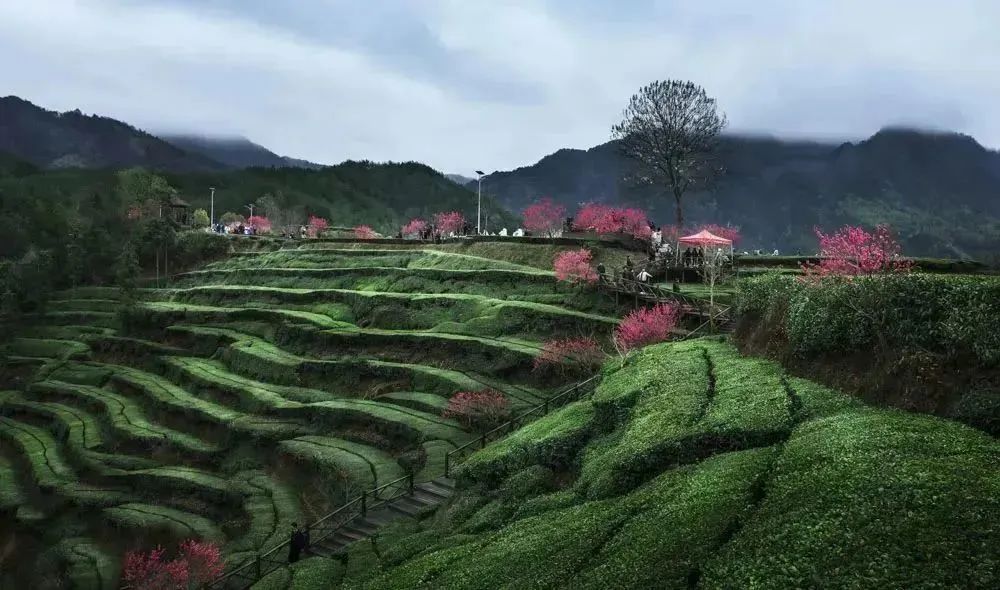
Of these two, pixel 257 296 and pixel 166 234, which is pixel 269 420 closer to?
pixel 257 296

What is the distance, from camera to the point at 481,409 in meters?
35.2

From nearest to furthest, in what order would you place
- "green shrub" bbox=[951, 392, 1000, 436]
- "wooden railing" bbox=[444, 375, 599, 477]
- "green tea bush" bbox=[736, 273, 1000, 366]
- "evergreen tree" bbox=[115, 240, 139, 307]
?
"green shrub" bbox=[951, 392, 1000, 436] < "green tea bush" bbox=[736, 273, 1000, 366] < "wooden railing" bbox=[444, 375, 599, 477] < "evergreen tree" bbox=[115, 240, 139, 307]

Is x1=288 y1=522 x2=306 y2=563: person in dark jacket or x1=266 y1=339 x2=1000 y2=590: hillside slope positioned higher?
x1=266 y1=339 x2=1000 y2=590: hillside slope

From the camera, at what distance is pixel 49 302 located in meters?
84.0

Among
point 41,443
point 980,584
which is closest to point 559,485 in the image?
point 980,584

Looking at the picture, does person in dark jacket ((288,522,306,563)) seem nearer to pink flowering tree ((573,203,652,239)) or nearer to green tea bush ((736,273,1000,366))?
green tea bush ((736,273,1000,366))

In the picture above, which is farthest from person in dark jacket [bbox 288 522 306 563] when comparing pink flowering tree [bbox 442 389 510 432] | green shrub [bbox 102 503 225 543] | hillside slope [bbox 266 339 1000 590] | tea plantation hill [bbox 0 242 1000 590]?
pink flowering tree [bbox 442 389 510 432]

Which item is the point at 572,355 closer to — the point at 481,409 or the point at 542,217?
the point at 481,409

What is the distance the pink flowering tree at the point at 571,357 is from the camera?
38.2 metres

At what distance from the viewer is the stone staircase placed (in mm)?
26267

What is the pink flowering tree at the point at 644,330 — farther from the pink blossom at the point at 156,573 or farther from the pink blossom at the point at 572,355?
the pink blossom at the point at 156,573

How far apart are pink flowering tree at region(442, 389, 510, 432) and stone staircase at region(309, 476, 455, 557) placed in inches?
256

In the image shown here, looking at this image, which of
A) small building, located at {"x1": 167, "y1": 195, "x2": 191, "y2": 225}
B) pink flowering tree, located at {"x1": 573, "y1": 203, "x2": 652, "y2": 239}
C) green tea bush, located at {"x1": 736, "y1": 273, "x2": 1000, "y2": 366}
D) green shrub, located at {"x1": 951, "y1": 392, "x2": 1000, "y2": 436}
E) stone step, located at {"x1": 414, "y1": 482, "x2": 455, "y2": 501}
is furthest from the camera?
small building, located at {"x1": 167, "y1": 195, "x2": 191, "y2": 225}

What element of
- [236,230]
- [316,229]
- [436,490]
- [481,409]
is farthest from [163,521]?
[236,230]
